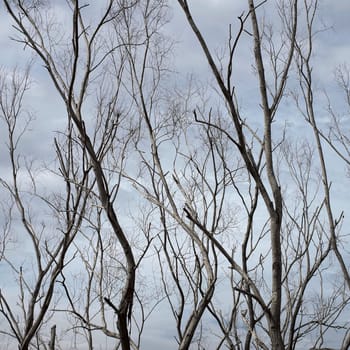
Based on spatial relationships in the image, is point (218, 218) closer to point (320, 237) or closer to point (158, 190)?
point (158, 190)

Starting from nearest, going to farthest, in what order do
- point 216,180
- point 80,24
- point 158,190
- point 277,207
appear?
point 277,207 < point 80,24 < point 158,190 < point 216,180

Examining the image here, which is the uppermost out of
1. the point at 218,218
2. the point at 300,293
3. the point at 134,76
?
the point at 134,76

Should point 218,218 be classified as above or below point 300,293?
above

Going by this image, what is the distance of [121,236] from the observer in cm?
210

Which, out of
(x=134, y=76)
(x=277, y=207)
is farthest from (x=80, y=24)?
(x=277, y=207)

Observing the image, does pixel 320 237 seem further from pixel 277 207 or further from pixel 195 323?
pixel 277 207

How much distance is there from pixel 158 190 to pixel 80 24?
1289mm

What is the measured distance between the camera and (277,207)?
1834mm

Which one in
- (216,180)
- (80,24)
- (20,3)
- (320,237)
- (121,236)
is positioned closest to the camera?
(121,236)

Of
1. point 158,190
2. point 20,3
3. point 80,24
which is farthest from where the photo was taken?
point 158,190

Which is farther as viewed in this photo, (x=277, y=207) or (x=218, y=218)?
(x=218, y=218)

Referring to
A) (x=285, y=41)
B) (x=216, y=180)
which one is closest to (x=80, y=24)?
(x=216, y=180)

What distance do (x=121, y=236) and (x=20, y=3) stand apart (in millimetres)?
1966

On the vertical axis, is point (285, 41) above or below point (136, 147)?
above
